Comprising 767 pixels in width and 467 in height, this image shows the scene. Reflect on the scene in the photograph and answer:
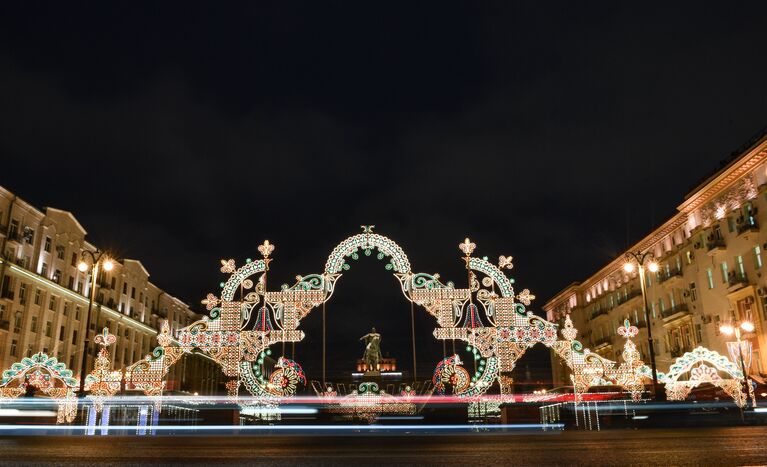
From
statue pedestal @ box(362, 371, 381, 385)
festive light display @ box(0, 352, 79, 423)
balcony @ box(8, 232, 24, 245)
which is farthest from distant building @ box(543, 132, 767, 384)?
balcony @ box(8, 232, 24, 245)

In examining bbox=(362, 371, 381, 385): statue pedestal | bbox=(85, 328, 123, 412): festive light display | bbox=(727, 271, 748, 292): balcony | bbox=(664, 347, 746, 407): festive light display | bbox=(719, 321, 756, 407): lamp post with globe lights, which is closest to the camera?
bbox=(664, 347, 746, 407): festive light display

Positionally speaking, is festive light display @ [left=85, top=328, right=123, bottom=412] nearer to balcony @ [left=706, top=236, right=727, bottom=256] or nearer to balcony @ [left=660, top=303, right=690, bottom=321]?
balcony @ [left=706, top=236, right=727, bottom=256]

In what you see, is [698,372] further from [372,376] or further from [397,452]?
[397,452]

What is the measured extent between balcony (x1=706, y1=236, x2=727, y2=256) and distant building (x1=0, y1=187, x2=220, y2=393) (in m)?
38.3

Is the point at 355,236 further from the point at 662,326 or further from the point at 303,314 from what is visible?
the point at 662,326

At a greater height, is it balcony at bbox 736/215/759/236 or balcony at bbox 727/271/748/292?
balcony at bbox 736/215/759/236

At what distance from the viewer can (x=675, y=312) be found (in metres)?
44.8

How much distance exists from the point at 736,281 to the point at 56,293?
48.9 m

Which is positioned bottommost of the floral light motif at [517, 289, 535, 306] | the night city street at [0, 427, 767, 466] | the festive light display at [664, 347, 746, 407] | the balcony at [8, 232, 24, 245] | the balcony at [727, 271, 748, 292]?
the night city street at [0, 427, 767, 466]

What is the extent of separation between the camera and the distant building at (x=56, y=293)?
4128 centimetres

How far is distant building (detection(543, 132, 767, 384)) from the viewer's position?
34.1 m

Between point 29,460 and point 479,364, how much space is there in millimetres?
18442

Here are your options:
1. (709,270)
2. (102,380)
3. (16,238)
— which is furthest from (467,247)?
(16,238)

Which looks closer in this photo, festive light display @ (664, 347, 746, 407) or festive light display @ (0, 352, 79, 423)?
festive light display @ (0, 352, 79, 423)
